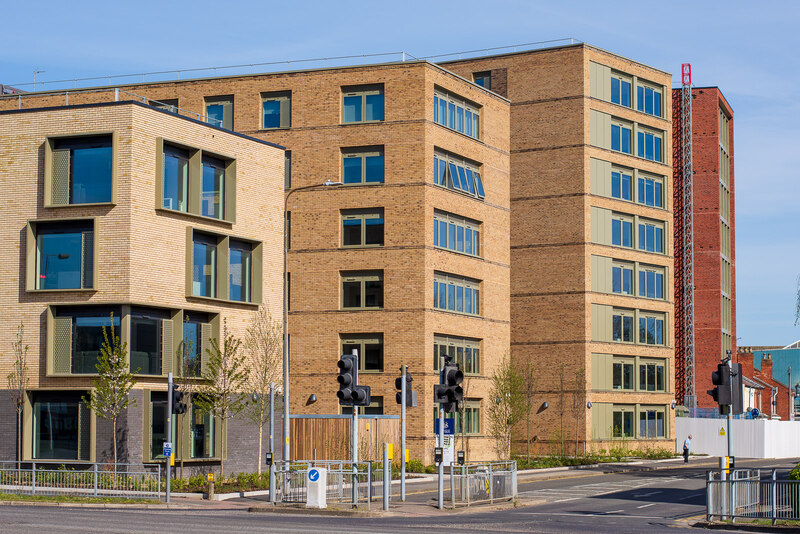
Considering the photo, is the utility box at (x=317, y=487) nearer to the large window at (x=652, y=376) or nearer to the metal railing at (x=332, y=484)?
the metal railing at (x=332, y=484)

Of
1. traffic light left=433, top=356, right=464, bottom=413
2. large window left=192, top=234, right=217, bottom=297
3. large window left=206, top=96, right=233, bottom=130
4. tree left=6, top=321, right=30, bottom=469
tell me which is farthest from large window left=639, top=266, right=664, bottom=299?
traffic light left=433, top=356, right=464, bottom=413

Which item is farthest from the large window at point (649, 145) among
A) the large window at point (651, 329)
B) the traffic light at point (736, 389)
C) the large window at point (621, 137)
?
the traffic light at point (736, 389)

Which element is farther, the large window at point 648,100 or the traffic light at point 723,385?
the large window at point 648,100

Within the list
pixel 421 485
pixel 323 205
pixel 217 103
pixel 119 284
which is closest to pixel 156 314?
pixel 119 284

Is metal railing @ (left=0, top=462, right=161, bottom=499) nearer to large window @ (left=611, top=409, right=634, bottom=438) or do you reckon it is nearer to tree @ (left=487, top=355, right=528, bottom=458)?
tree @ (left=487, top=355, right=528, bottom=458)

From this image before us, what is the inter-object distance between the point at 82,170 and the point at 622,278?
39.6 m

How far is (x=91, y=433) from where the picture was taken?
39812 millimetres

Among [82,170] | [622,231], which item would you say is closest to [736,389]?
[82,170]

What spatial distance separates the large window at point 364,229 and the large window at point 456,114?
19.2ft

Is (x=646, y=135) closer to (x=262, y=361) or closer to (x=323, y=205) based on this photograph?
(x=323, y=205)

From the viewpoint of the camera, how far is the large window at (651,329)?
73.0 meters

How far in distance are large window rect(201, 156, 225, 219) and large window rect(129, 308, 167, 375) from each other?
4989 millimetres

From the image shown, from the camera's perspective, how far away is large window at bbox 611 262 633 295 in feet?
232

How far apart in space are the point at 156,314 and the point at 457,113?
2380 cm
